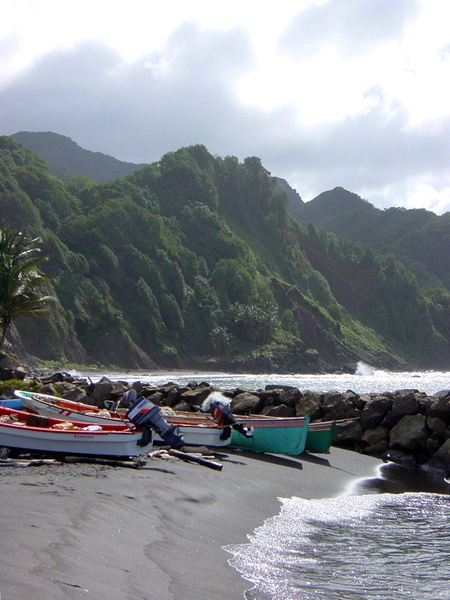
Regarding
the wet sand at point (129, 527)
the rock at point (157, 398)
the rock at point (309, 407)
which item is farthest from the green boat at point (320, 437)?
the rock at point (157, 398)

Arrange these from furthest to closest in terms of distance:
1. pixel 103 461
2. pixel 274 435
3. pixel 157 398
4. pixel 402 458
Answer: pixel 157 398, pixel 402 458, pixel 274 435, pixel 103 461

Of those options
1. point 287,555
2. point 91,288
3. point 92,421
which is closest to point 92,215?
point 91,288

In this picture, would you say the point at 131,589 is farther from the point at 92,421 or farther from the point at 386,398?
the point at 386,398

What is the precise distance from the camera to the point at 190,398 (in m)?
24.5

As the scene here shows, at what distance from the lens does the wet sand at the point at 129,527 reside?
6078 millimetres

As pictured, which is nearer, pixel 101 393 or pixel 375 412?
pixel 375 412

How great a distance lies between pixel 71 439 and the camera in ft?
41.3

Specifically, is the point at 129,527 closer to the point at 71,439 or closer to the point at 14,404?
the point at 71,439

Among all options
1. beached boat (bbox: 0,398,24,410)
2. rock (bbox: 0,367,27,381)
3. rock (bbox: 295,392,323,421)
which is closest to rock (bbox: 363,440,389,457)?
rock (bbox: 295,392,323,421)

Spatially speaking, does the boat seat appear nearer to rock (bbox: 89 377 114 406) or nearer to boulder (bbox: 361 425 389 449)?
Result: rock (bbox: 89 377 114 406)

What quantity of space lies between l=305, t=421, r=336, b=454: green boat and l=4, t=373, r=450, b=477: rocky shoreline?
7.96 feet

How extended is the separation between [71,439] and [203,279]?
11091 cm

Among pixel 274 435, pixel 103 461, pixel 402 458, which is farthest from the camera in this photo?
pixel 402 458

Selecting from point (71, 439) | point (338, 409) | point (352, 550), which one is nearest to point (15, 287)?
point (338, 409)
